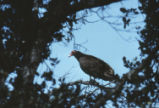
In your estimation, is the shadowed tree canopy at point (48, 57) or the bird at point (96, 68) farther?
the bird at point (96, 68)

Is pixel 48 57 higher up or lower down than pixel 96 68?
lower down

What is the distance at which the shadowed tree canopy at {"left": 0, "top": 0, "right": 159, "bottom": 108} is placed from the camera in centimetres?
412

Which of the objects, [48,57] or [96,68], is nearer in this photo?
[48,57]

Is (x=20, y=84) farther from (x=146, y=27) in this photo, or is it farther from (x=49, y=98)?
(x=146, y=27)

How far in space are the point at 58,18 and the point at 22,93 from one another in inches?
80.0

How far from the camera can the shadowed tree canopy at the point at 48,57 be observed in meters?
4.12

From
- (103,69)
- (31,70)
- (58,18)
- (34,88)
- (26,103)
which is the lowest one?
(26,103)

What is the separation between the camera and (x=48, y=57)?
615cm

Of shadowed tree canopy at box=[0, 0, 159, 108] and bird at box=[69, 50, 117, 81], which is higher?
bird at box=[69, 50, 117, 81]

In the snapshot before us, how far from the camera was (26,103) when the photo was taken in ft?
12.5

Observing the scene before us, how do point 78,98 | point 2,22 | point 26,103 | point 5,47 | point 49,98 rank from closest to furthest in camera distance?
point 26,103
point 49,98
point 78,98
point 5,47
point 2,22

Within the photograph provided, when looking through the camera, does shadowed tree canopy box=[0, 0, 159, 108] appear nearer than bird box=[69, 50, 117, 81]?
Yes

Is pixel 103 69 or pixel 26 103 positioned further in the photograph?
pixel 103 69

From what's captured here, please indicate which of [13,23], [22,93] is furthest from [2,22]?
[22,93]
